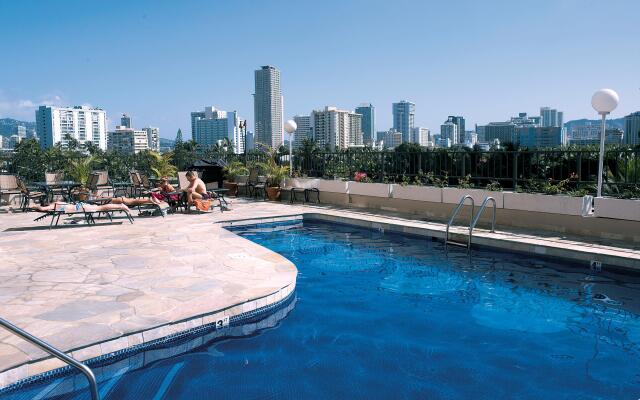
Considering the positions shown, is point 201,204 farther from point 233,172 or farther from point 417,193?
point 417,193

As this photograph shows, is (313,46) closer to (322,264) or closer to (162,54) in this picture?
(162,54)

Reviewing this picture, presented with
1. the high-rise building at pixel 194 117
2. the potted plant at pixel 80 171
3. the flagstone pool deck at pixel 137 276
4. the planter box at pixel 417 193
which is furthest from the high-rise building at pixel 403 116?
the flagstone pool deck at pixel 137 276

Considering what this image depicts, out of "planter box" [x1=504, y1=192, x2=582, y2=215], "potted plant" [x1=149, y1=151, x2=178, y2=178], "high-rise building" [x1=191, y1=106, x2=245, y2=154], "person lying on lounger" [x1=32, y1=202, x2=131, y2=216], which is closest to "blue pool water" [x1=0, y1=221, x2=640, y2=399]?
"planter box" [x1=504, y1=192, x2=582, y2=215]

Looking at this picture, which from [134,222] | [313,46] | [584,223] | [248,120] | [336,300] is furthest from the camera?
[313,46]

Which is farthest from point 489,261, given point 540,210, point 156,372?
point 156,372

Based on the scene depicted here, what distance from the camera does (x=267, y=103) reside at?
7006 centimetres

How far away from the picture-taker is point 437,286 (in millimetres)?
6598

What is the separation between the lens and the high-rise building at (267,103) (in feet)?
217

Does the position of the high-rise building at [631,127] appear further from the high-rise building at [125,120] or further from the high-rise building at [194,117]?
the high-rise building at [125,120]

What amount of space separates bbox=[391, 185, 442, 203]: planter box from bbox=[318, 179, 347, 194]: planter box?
1.64 metres

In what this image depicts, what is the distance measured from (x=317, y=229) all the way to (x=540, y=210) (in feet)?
14.1

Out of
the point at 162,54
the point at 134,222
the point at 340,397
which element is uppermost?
the point at 162,54

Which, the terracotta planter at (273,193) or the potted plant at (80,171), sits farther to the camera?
the terracotta planter at (273,193)

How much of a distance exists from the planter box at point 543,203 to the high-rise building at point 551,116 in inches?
3124
